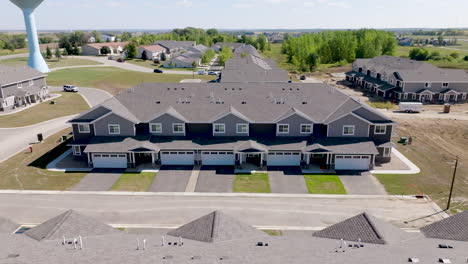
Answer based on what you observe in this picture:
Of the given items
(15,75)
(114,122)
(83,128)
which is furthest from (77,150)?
(15,75)

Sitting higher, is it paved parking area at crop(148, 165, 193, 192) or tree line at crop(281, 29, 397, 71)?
tree line at crop(281, 29, 397, 71)

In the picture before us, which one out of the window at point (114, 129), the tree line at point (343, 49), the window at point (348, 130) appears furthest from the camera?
the tree line at point (343, 49)

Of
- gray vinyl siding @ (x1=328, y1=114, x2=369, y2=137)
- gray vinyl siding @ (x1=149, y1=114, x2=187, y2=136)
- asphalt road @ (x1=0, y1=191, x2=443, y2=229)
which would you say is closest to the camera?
asphalt road @ (x1=0, y1=191, x2=443, y2=229)

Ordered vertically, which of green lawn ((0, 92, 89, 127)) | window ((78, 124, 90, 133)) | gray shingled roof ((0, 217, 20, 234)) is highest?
window ((78, 124, 90, 133))

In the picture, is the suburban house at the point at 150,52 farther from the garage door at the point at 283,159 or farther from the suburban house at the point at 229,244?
the suburban house at the point at 229,244

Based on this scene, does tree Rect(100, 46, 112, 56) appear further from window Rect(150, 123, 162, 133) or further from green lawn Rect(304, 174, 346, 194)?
green lawn Rect(304, 174, 346, 194)

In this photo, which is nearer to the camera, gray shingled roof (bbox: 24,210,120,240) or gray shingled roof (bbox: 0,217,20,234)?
gray shingled roof (bbox: 24,210,120,240)

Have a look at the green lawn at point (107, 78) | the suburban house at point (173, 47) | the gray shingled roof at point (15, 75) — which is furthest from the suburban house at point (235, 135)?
the suburban house at point (173, 47)

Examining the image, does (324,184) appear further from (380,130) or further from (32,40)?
(32,40)

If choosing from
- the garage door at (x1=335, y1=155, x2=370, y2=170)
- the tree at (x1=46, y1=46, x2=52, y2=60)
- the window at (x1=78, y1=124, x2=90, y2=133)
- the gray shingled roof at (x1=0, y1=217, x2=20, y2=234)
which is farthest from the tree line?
the gray shingled roof at (x1=0, y1=217, x2=20, y2=234)
